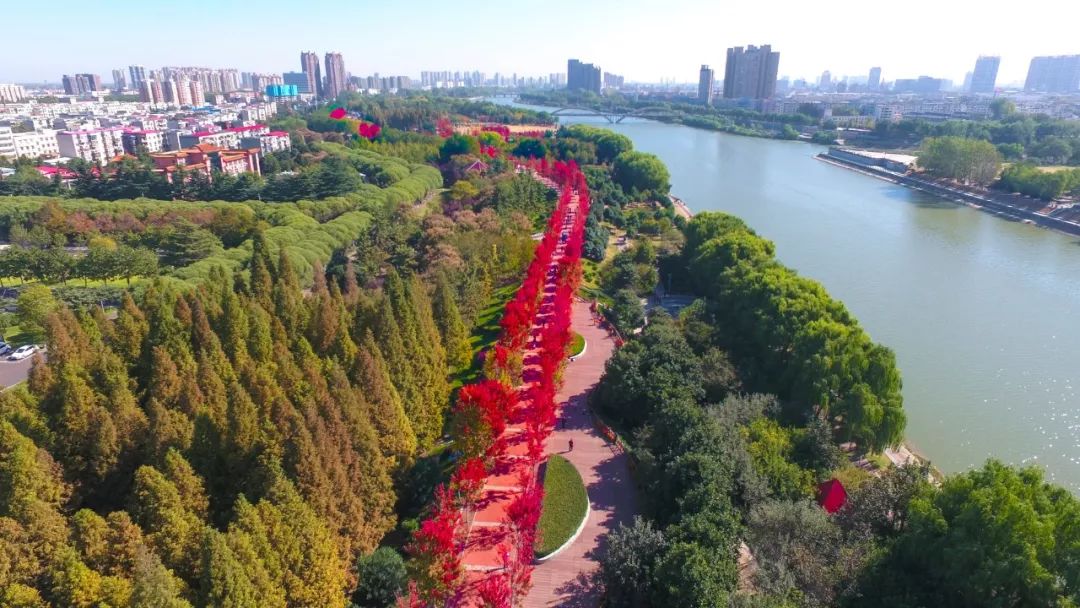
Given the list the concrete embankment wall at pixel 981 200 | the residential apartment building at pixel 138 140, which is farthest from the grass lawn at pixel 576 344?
the residential apartment building at pixel 138 140

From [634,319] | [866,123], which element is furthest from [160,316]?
[866,123]

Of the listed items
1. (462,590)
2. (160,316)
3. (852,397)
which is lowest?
(462,590)

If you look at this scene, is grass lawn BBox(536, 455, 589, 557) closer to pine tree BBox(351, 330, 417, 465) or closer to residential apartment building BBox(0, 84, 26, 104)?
pine tree BBox(351, 330, 417, 465)

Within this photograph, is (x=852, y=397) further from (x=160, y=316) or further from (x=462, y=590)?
(x=160, y=316)

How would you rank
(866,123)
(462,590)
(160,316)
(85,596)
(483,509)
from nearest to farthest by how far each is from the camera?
(85,596)
(462,590)
(483,509)
(160,316)
(866,123)

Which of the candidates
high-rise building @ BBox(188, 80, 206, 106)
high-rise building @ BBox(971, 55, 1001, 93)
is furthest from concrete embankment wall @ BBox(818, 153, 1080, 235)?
high-rise building @ BBox(971, 55, 1001, 93)

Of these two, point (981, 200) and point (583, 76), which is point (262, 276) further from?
point (583, 76)

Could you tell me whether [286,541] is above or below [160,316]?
below
